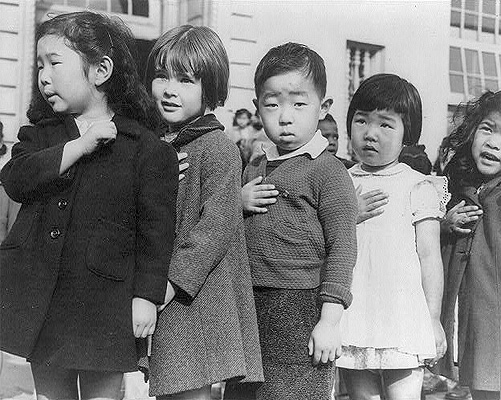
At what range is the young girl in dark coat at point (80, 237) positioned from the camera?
112 centimetres

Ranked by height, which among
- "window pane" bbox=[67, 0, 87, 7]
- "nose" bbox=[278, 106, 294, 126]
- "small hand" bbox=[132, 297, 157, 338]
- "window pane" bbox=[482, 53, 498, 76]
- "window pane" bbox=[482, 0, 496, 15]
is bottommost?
"small hand" bbox=[132, 297, 157, 338]

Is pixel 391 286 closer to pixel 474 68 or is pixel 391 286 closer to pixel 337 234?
pixel 337 234

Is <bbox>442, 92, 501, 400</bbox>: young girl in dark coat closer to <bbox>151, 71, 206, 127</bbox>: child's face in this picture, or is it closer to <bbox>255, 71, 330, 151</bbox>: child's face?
<bbox>255, 71, 330, 151</bbox>: child's face

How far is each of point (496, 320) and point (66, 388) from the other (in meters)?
1.02

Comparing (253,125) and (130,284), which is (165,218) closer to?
(130,284)

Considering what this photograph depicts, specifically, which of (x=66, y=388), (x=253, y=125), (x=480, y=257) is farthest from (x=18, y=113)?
(x=480, y=257)

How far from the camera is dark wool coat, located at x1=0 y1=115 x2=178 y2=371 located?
43.9 inches

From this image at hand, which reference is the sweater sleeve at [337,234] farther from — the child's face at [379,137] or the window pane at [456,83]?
the window pane at [456,83]

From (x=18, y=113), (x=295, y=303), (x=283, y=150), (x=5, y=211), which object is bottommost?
(x=295, y=303)

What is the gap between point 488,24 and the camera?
1988mm

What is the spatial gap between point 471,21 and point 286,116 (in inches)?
36.9

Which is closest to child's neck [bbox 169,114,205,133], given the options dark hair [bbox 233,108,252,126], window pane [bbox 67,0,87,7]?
dark hair [bbox 233,108,252,126]

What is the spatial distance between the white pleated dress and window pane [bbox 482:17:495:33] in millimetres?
704

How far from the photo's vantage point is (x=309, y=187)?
4.32ft
